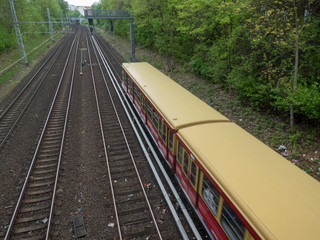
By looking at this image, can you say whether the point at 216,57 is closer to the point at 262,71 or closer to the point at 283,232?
the point at 262,71

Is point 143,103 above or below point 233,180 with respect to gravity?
below

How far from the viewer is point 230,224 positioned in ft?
17.5

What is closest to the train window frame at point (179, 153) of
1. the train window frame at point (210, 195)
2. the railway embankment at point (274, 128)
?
the train window frame at point (210, 195)

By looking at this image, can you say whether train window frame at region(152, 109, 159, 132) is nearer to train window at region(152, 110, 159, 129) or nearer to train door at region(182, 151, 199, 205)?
train window at region(152, 110, 159, 129)

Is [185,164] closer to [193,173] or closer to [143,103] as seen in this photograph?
[193,173]

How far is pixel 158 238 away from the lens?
7.21 metres

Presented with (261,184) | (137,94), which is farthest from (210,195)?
(137,94)

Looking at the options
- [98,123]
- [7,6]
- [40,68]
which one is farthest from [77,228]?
[7,6]

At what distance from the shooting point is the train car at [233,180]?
4.38 meters

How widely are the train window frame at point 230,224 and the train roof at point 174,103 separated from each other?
3421 mm

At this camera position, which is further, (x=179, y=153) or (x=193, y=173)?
(x=179, y=153)

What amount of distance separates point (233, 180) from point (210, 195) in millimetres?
1049

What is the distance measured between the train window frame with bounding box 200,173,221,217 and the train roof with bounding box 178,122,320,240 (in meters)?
0.37

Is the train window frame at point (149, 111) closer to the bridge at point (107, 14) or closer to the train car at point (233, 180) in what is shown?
the train car at point (233, 180)
